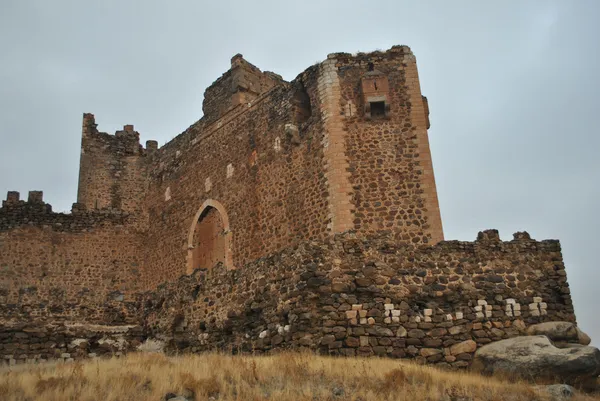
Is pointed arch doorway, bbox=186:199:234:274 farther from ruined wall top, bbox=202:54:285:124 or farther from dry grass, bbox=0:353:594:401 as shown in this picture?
dry grass, bbox=0:353:594:401

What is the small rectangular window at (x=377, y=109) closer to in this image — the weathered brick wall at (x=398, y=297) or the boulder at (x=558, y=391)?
the weathered brick wall at (x=398, y=297)

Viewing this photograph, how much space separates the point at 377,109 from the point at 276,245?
15.8ft

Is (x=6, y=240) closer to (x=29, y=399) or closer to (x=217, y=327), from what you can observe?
(x=217, y=327)

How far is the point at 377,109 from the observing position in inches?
692

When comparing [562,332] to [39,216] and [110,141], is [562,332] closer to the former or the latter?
[39,216]

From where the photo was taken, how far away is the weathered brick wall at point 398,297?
10.8 metres

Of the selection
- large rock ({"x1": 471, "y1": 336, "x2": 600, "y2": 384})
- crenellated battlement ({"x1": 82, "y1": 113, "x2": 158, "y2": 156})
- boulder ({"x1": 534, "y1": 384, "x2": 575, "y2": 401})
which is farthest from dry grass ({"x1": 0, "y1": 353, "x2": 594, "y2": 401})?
crenellated battlement ({"x1": 82, "y1": 113, "x2": 158, "y2": 156})

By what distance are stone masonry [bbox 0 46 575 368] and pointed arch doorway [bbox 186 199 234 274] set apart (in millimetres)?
75

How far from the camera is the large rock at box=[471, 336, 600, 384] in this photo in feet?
31.6

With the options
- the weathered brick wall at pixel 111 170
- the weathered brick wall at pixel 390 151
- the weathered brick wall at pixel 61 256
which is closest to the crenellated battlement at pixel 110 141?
the weathered brick wall at pixel 111 170

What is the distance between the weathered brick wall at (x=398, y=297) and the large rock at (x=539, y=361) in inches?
20.7

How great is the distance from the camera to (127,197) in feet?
87.7

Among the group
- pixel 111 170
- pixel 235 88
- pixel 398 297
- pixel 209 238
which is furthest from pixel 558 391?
pixel 111 170

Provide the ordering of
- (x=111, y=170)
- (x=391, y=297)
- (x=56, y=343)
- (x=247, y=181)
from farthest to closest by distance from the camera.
A: (x=111, y=170) → (x=247, y=181) → (x=56, y=343) → (x=391, y=297)
